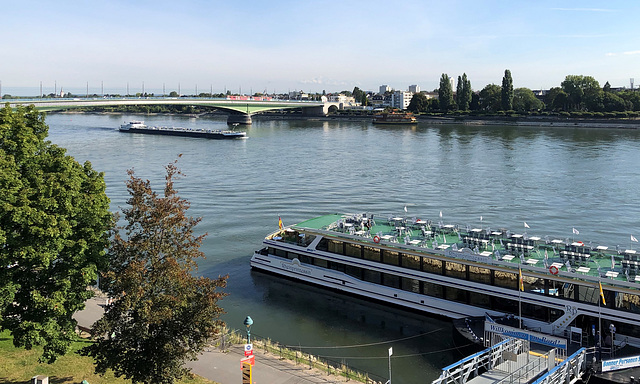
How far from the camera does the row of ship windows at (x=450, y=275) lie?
57.5 feet

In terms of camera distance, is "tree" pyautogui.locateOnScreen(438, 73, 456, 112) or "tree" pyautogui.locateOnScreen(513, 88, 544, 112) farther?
"tree" pyautogui.locateOnScreen(438, 73, 456, 112)

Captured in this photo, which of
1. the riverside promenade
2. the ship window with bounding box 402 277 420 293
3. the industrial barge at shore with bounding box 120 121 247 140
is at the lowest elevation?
the riverside promenade

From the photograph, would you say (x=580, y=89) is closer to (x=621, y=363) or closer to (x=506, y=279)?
(x=506, y=279)

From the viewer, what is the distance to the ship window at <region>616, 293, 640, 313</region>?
56.1ft

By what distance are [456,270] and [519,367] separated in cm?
595

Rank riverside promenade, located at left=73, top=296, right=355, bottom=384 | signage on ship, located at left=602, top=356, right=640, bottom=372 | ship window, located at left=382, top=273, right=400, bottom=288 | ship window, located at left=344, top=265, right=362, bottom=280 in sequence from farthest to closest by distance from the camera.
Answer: ship window, located at left=344, top=265, right=362, bottom=280
ship window, located at left=382, top=273, right=400, bottom=288
signage on ship, located at left=602, top=356, right=640, bottom=372
riverside promenade, located at left=73, top=296, right=355, bottom=384

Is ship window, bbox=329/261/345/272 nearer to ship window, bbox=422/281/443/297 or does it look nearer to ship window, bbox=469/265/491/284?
ship window, bbox=422/281/443/297

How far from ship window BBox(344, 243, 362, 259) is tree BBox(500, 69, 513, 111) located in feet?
355

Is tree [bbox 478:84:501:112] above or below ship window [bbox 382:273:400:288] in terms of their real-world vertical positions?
above

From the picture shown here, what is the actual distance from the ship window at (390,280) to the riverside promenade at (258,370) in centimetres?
762

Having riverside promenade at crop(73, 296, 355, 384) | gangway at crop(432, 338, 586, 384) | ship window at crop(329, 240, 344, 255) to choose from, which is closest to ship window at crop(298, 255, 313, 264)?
ship window at crop(329, 240, 344, 255)

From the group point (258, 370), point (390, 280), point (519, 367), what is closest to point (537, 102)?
point (390, 280)

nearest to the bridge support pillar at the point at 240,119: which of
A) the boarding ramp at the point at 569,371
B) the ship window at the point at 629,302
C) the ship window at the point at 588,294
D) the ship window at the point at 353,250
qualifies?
the ship window at the point at 353,250

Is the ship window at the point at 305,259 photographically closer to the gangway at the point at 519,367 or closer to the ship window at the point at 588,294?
the gangway at the point at 519,367
